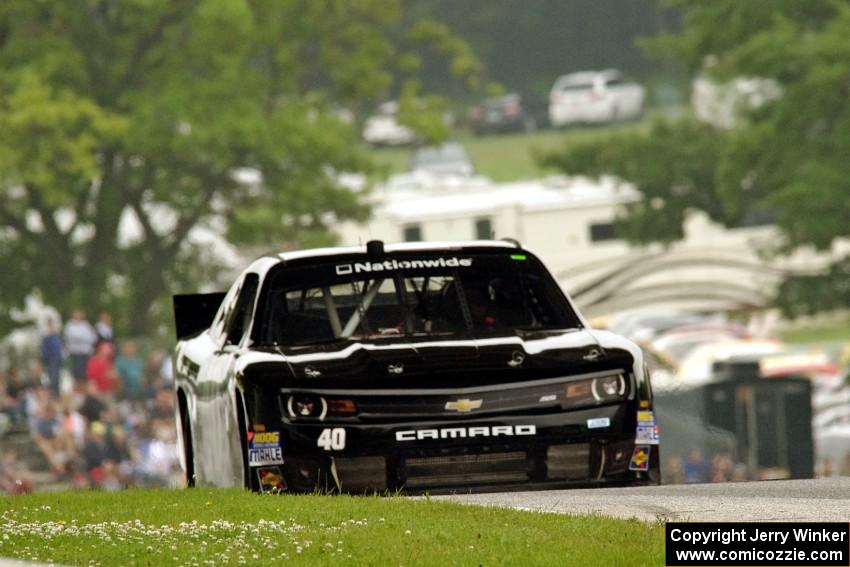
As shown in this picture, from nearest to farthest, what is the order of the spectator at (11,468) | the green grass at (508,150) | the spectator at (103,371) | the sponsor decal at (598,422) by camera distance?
the sponsor decal at (598,422) → the spectator at (11,468) → the spectator at (103,371) → the green grass at (508,150)

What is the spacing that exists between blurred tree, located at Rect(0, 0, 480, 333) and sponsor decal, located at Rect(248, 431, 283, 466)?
40.8m

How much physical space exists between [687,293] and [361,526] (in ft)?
185

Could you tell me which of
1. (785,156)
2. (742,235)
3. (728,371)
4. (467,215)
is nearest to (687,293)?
(742,235)

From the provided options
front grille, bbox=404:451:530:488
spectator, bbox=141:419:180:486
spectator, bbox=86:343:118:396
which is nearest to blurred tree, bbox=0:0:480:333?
spectator, bbox=86:343:118:396

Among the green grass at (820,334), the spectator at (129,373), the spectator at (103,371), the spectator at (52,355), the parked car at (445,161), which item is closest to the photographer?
the spectator at (52,355)

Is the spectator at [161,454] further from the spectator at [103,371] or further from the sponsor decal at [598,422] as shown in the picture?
the sponsor decal at [598,422]

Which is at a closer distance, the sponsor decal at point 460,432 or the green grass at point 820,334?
the sponsor decal at point 460,432

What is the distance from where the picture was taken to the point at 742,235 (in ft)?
213

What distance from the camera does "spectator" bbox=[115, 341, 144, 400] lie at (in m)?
37.9

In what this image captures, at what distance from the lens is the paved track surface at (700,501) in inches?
363

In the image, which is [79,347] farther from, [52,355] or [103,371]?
[52,355]

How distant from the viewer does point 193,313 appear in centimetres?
1347

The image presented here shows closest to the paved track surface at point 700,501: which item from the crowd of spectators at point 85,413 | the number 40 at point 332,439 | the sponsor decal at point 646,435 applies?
the sponsor decal at point 646,435

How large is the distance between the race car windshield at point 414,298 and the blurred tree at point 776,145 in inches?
1412
